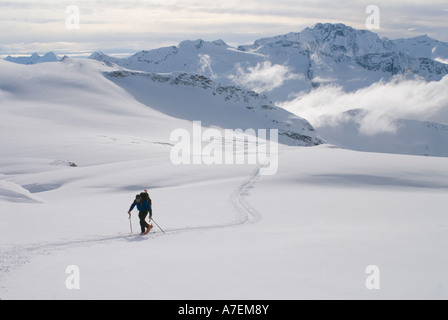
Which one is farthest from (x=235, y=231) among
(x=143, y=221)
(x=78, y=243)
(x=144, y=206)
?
(x=78, y=243)

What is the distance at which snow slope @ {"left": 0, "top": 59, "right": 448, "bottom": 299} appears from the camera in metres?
8.12

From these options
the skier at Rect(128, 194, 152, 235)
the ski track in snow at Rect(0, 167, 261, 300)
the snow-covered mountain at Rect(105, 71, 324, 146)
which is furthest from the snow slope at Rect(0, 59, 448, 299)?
the snow-covered mountain at Rect(105, 71, 324, 146)

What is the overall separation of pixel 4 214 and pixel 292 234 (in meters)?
10.4

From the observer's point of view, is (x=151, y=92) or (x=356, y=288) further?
(x=151, y=92)

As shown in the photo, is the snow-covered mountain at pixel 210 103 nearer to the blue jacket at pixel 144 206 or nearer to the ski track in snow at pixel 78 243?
the ski track in snow at pixel 78 243

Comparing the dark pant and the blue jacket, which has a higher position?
the blue jacket

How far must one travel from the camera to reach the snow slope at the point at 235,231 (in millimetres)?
8117

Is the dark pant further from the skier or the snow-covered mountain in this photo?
the snow-covered mountain

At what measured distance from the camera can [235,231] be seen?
1387 cm

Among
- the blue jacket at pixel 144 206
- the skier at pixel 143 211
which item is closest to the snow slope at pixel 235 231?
the skier at pixel 143 211

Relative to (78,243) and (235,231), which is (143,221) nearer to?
(78,243)
